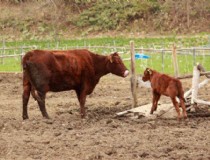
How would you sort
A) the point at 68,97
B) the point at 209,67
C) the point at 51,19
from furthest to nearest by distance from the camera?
1. the point at 51,19
2. the point at 209,67
3. the point at 68,97

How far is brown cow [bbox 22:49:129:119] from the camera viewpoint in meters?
13.4

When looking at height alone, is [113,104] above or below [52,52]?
below

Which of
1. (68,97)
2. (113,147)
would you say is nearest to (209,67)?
(68,97)

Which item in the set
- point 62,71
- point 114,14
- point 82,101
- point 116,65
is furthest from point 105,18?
point 62,71

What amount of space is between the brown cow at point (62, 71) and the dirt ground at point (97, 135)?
23.0 inches

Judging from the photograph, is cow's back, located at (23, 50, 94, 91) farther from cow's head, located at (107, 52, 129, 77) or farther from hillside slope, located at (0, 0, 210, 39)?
hillside slope, located at (0, 0, 210, 39)

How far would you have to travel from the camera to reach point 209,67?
2673 centimetres

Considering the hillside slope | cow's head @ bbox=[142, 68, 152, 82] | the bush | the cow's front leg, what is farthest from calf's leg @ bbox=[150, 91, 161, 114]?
the bush

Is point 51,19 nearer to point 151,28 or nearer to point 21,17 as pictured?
point 21,17

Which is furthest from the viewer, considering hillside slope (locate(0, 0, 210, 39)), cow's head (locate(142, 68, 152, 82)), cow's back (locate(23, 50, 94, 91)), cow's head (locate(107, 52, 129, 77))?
hillside slope (locate(0, 0, 210, 39))

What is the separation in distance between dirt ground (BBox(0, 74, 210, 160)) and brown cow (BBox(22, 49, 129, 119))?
584 mm

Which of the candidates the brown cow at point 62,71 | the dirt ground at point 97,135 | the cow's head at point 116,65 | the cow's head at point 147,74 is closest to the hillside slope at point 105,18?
the cow's head at point 116,65

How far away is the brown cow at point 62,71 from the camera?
1340cm

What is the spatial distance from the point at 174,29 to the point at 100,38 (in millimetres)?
6682
